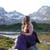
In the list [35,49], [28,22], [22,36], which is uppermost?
[28,22]

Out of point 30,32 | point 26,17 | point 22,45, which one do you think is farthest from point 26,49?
point 26,17

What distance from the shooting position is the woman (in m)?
4.35

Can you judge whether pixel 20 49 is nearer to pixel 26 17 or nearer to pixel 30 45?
pixel 30 45

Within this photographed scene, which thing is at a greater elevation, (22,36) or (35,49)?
(22,36)

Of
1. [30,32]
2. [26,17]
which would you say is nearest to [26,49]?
[30,32]

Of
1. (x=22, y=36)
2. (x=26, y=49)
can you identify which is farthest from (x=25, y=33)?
(x=26, y=49)

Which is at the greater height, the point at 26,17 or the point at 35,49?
the point at 26,17

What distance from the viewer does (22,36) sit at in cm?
439

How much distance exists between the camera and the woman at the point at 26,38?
435 centimetres

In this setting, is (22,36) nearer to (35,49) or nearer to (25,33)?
(25,33)

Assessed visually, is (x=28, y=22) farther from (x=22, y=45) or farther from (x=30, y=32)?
(x=22, y=45)

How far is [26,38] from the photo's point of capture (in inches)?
173

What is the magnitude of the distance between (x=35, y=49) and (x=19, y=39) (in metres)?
0.49

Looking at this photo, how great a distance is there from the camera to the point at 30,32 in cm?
446
